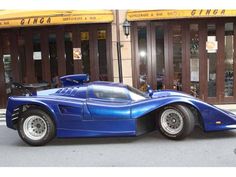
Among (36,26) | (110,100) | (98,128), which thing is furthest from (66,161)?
(36,26)

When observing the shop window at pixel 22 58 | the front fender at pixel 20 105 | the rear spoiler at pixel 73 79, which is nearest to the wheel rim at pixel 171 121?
the rear spoiler at pixel 73 79

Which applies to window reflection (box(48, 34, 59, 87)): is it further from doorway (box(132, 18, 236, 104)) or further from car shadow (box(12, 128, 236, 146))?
car shadow (box(12, 128, 236, 146))

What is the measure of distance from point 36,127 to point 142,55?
5.19m

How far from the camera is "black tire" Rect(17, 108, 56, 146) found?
6160mm

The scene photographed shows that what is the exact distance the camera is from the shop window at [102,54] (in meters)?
10.7

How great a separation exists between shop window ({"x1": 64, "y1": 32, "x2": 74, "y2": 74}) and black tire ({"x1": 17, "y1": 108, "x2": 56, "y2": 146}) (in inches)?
190

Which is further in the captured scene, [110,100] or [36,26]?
[36,26]

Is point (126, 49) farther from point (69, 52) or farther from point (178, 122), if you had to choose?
point (178, 122)

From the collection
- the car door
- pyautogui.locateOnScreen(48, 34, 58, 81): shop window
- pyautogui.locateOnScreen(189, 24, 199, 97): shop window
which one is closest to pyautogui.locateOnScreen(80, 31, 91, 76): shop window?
pyautogui.locateOnScreen(48, 34, 58, 81): shop window

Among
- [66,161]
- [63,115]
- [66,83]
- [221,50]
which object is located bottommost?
[66,161]

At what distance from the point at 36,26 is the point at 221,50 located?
18.6ft

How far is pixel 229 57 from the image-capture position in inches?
405

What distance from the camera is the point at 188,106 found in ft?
20.1

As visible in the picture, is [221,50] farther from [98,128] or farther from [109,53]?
[98,128]
